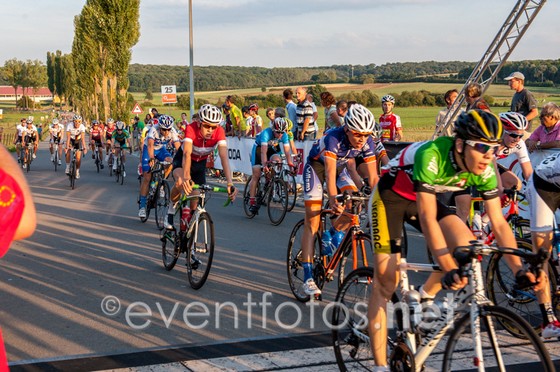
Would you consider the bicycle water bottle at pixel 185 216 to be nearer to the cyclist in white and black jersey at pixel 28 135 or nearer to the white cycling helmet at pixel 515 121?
the white cycling helmet at pixel 515 121

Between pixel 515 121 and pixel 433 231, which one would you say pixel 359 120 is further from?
pixel 433 231

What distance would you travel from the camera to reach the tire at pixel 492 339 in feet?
12.0

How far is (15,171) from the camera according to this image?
1.80m

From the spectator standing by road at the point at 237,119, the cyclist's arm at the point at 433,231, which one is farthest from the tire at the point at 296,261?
the spectator standing by road at the point at 237,119

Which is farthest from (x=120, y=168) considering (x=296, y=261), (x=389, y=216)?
(x=389, y=216)

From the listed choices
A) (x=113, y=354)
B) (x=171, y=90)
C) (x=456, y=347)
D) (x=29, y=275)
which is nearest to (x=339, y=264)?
(x=113, y=354)

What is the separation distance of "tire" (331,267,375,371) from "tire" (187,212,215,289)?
321 cm

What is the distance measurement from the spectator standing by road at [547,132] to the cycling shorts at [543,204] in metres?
3.93

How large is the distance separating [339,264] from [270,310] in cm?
106

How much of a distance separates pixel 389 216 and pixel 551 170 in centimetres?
218

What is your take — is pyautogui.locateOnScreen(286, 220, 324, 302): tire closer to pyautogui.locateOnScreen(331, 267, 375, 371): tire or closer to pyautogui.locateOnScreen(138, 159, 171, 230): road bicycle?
pyautogui.locateOnScreen(331, 267, 375, 371): tire

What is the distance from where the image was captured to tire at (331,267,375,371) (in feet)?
16.4

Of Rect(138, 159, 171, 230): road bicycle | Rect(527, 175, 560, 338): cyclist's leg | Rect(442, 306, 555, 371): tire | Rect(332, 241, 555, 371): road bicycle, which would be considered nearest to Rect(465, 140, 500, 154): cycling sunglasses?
Rect(332, 241, 555, 371): road bicycle

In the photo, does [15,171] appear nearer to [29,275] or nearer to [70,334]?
[70,334]
